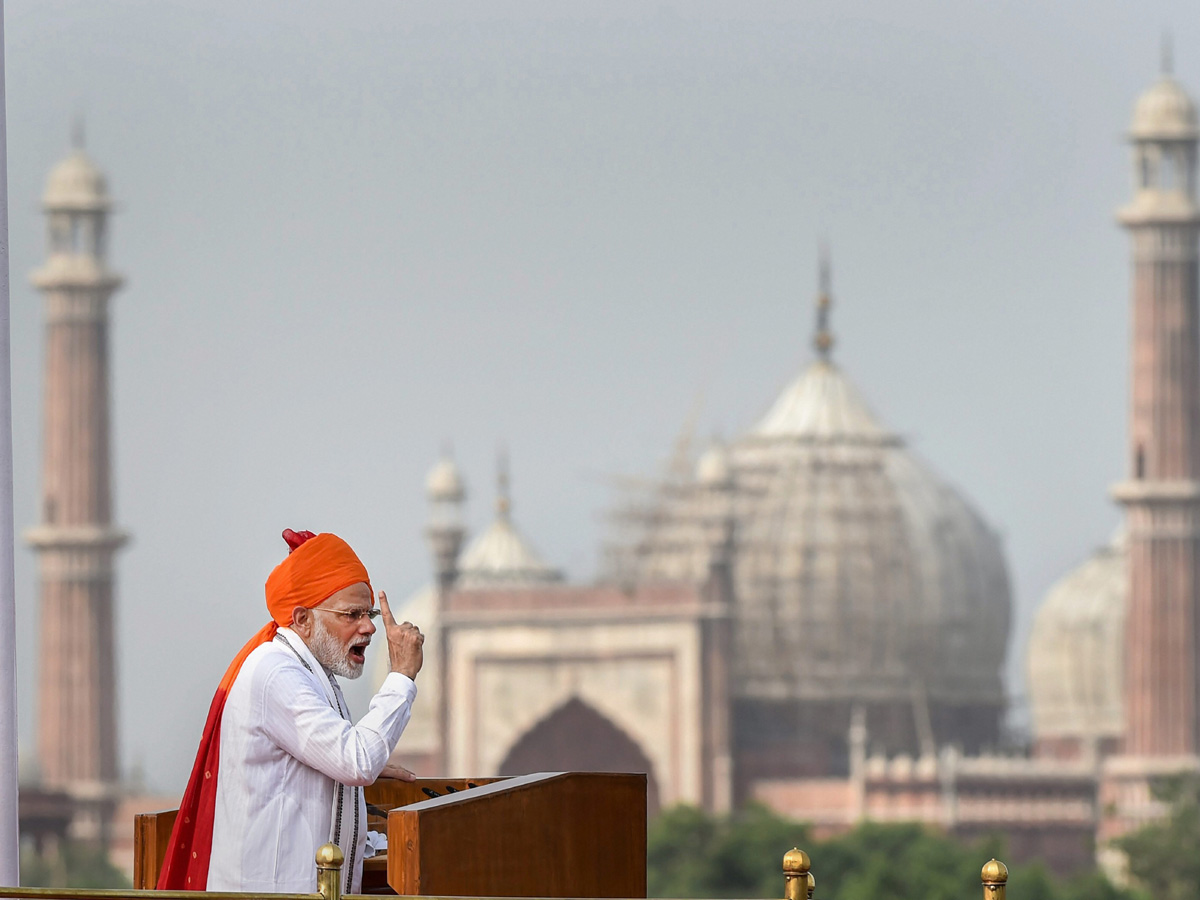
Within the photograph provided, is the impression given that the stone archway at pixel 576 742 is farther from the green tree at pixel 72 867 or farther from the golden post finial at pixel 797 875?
the golden post finial at pixel 797 875

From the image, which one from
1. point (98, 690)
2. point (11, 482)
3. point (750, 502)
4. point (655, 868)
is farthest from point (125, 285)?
point (11, 482)

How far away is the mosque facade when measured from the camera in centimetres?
4091

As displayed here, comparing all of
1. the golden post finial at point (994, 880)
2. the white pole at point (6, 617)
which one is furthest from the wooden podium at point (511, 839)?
the golden post finial at point (994, 880)

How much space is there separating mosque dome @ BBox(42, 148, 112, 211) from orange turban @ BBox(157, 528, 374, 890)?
42.0m

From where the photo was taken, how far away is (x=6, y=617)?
177 inches

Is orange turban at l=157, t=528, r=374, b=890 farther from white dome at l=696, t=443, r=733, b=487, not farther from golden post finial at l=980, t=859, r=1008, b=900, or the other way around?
white dome at l=696, t=443, r=733, b=487

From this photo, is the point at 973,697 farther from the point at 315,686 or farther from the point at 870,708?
the point at 315,686

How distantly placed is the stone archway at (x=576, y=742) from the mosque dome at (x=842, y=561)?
3.04 metres

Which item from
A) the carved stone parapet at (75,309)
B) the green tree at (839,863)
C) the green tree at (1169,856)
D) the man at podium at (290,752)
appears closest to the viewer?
the man at podium at (290,752)

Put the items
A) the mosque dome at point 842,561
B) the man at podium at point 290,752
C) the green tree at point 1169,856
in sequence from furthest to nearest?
1. the mosque dome at point 842,561
2. the green tree at point 1169,856
3. the man at podium at point 290,752

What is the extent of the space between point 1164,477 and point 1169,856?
21.1 feet

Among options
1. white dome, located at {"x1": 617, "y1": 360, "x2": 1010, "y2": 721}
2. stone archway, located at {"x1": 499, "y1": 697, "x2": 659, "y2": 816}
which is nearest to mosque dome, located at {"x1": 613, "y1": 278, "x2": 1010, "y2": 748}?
white dome, located at {"x1": 617, "y1": 360, "x2": 1010, "y2": 721}

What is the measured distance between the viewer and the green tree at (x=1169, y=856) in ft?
118

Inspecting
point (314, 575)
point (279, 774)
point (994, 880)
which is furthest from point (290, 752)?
point (994, 880)
